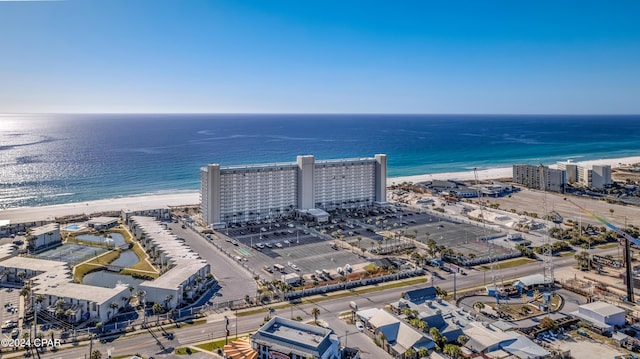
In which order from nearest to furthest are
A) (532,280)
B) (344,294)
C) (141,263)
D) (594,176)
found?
(344,294) < (532,280) < (141,263) < (594,176)

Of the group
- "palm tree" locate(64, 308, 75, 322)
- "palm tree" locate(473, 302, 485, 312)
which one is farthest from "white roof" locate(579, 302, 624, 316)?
"palm tree" locate(64, 308, 75, 322)

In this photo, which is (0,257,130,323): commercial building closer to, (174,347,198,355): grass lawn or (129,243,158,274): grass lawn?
(129,243,158,274): grass lawn

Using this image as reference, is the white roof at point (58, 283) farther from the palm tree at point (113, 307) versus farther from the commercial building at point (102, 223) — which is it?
the commercial building at point (102, 223)

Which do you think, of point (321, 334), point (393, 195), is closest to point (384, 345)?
point (321, 334)

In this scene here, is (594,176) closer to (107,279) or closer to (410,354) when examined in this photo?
(410,354)

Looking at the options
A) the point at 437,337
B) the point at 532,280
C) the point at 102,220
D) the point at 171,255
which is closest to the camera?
the point at 437,337

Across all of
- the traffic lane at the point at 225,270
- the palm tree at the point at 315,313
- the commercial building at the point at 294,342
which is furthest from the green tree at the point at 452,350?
the traffic lane at the point at 225,270

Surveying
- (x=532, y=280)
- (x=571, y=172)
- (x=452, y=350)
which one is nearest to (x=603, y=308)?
(x=532, y=280)
